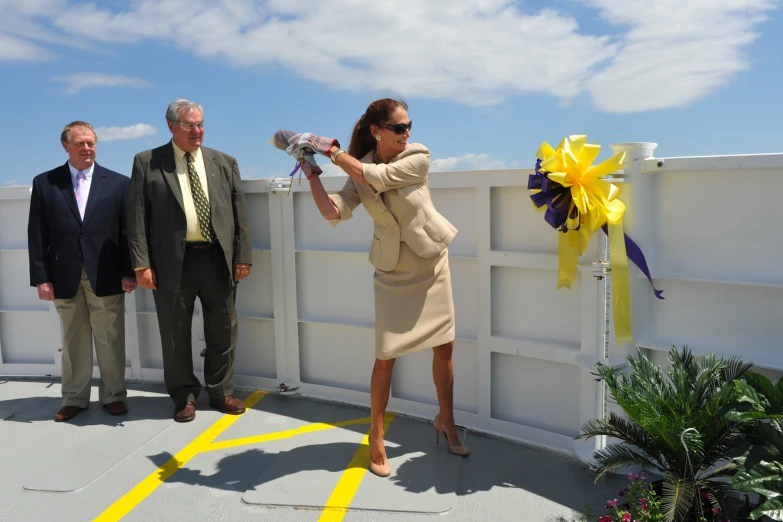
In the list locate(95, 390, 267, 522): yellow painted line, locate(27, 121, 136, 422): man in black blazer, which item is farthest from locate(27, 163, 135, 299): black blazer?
locate(95, 390, 267, 522): yellow painted line

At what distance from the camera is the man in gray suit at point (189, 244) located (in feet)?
13.8

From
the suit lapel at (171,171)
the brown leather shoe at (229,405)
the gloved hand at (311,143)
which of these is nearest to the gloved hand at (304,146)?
the gloved hand at (311,143)

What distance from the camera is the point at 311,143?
313 cm

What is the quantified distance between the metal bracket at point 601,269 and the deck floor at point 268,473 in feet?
3.55

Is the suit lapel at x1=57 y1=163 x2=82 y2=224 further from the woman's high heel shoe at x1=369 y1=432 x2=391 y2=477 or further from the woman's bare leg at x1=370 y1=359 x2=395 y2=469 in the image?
the woman's high heel shoe at x1=369 y1=432 x2=391 y2=477

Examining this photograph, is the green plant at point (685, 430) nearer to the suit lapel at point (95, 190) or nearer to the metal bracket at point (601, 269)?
the metal bracket at point (601, 269)

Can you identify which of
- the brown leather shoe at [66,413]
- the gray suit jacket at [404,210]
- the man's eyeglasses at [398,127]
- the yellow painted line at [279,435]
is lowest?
the yellow painted line at [279,435]

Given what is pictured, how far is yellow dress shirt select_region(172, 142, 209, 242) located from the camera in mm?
4234

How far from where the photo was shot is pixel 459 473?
11.3 feet

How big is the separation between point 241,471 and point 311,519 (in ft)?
2.26

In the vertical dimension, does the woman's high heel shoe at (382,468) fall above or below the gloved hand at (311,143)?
below

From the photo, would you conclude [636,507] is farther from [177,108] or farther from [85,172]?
[85,172]

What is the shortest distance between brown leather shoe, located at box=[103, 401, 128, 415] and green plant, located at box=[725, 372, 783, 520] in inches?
153

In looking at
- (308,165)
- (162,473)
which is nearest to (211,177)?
(308,165)
